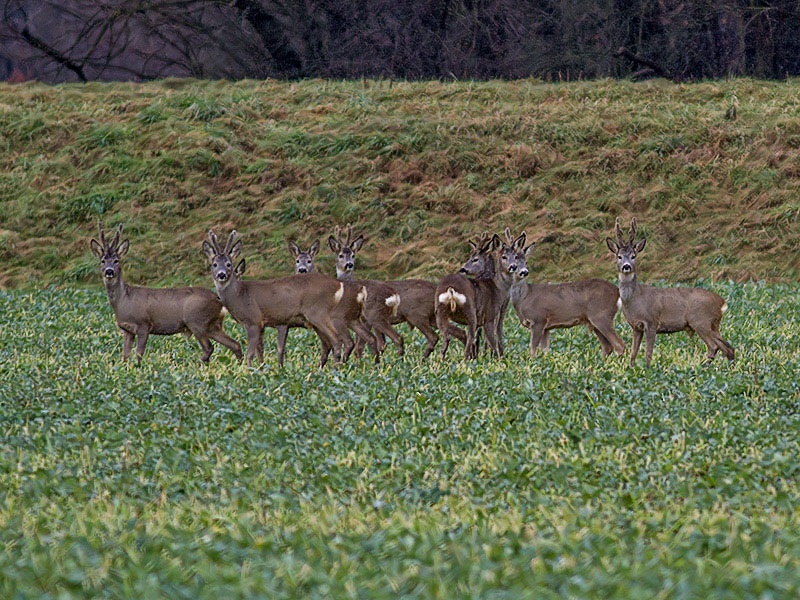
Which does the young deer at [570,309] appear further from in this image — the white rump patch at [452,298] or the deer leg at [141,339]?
the deer leg at [141,339]

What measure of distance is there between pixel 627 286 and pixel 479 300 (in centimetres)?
158

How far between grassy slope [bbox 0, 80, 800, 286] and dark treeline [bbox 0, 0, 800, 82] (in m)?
5.85

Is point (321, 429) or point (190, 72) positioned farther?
point (190, 72)

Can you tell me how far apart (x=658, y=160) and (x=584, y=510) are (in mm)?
24603

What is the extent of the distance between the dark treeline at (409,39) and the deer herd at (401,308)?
28220mm

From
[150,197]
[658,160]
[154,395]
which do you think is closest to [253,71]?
[150,197]

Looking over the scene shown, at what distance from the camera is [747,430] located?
8.43 m

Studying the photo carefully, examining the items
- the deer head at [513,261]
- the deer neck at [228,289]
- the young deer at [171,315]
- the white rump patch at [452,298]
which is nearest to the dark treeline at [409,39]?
the deer head at [513,261]

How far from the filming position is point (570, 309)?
14273 millimetres

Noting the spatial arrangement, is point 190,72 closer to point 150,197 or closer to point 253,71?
point 253,71

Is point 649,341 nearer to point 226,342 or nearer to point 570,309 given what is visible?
point 570,309

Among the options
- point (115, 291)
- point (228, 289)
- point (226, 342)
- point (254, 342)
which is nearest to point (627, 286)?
point (254, 342)

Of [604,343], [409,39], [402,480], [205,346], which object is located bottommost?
[604,343]

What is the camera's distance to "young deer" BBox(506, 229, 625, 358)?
14.3 meters
